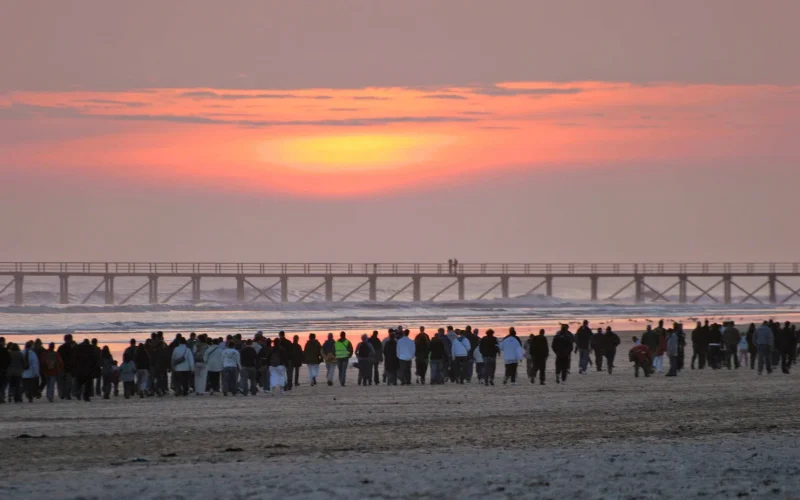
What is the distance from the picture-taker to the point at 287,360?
21.8 meters

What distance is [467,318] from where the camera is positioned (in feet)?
206

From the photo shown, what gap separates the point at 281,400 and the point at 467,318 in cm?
4347

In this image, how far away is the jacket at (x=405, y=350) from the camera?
74.6 ft

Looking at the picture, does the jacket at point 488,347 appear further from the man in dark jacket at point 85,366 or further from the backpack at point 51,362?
the backpack at point 51,362

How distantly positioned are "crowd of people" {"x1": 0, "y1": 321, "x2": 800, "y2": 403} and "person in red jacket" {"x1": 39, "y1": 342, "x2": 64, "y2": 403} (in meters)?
0.01

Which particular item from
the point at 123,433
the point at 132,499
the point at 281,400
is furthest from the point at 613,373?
the point at 132,499

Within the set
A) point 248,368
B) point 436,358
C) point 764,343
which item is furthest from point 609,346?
point 248,368

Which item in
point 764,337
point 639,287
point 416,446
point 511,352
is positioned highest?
point 639,287

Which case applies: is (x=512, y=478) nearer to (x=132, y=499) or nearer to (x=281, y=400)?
(x=132, y=499)

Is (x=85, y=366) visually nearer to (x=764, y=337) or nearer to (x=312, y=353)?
(x=312, y=353)

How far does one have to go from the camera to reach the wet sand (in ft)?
33.0

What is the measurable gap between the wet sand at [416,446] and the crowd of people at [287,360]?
0.73m

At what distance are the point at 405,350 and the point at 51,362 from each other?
19.6ft

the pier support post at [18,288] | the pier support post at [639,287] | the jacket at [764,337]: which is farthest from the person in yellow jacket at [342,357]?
the pier support post at [639,287]
